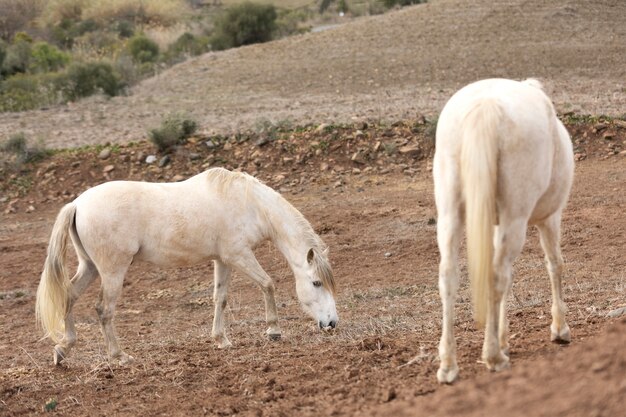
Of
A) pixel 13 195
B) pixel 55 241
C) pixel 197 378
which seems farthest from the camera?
pixel 13 195

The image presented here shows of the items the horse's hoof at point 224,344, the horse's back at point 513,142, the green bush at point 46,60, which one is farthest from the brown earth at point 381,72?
the horse's back at point 513,142

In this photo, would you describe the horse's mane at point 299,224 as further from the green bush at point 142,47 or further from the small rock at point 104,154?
the green bush at point 142,47

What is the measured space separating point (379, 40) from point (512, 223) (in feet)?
74.4

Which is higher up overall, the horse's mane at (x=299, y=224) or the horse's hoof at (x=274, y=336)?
the horse's mane at (x=299, y=224)

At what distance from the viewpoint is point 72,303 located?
8586 millimetres

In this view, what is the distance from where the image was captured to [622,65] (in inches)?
914

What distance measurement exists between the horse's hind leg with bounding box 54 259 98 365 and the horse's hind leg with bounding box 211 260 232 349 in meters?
1.15

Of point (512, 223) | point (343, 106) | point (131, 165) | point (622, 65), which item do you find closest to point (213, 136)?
point (131, 165)

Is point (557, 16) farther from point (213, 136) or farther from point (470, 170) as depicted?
point (470, 170)

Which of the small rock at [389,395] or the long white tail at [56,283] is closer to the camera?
the small rock at [389,395]

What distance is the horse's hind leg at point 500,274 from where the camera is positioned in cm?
548

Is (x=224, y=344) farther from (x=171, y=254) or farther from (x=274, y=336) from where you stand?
(x=171, y=254)

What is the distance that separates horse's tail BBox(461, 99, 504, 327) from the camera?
525 cm

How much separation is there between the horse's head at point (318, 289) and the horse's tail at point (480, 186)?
3.42 metres
